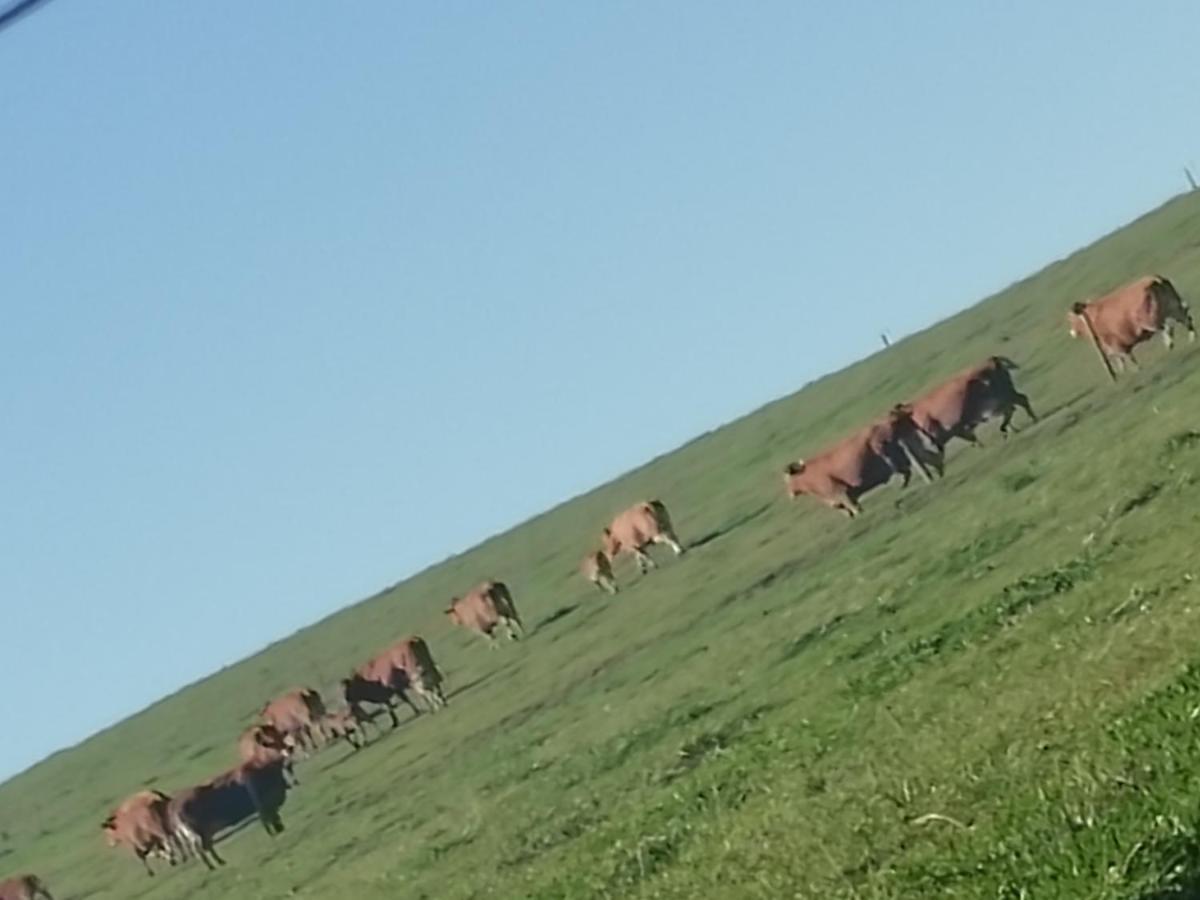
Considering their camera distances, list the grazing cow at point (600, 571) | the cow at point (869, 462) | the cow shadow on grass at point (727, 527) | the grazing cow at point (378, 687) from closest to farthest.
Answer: the cow at point (869, 462) → the grazing cow at point (378, 687) → the cow shadow on grass at point (727, 527) → the grazing cow at point (600, 571)

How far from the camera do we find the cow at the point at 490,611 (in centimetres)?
4431

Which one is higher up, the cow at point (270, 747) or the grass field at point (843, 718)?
the cow at point (270, 747)

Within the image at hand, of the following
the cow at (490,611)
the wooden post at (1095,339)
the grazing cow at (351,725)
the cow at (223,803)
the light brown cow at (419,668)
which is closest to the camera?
the cow at (223,803)

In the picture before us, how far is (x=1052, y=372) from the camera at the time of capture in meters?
42.5

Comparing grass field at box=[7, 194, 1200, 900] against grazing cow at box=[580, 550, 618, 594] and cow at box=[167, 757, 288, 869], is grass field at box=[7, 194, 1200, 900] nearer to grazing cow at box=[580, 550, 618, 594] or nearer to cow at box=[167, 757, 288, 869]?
cow at box=[167, 757, 288, 869]

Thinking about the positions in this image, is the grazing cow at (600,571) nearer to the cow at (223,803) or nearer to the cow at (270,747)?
the cow at (270,747)

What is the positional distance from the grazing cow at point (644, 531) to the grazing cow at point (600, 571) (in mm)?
422

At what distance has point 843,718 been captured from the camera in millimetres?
17688

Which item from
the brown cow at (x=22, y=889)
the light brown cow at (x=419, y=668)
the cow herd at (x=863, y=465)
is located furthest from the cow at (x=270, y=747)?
the brown cow at (x=22, y=889)

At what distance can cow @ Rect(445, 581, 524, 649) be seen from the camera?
145 ft

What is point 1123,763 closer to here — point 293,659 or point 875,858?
point 875,858

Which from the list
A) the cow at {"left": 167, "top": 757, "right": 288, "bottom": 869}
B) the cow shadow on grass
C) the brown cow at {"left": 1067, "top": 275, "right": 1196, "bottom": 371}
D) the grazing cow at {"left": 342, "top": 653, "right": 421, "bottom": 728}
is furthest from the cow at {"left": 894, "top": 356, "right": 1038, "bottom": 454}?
the cow at {"left": 167, "top": 757, "right": 288, "bottom": 869}

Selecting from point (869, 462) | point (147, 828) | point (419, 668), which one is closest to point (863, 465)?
point (869, 462)

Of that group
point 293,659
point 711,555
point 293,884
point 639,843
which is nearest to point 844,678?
point 639,843
